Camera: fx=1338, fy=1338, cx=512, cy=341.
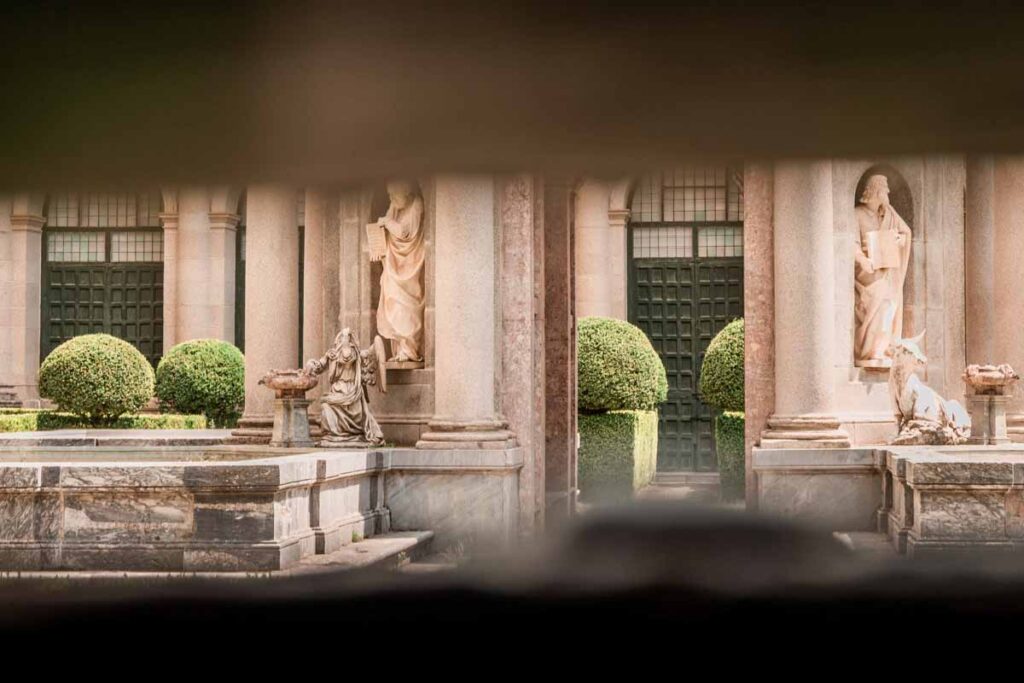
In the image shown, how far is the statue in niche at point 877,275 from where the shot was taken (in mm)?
15875

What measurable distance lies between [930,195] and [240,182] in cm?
1599

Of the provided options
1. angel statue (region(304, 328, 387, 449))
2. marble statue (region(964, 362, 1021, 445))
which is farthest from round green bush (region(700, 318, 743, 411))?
angel statue (region(304, 328, 387, 449))

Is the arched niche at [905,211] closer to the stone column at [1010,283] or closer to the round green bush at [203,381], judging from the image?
the stone column at [1010,283]

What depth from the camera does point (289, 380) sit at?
1420cm

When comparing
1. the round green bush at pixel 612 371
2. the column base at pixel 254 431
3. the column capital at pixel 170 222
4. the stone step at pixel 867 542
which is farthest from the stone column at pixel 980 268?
the column capital at pixel 170 222

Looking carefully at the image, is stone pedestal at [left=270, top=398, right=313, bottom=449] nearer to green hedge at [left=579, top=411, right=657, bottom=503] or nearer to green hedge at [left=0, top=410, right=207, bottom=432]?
green hedge at [left=579, top=411, right=657, bottom=503]

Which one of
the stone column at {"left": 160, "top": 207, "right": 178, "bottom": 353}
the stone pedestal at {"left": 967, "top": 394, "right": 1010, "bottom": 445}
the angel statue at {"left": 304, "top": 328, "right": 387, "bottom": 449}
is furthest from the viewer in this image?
the stone column at {"left": 160, "top": 207, "right": 178, "bottom": 353}

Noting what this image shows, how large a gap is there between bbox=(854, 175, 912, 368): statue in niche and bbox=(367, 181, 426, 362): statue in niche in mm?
5289

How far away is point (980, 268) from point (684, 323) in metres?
12.7

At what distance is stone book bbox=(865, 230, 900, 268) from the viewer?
1590cm

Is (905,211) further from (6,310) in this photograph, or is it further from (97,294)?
(6,310)

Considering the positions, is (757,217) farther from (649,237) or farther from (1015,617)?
(649,237)

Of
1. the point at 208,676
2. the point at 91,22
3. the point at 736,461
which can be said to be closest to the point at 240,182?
the point at 91,22

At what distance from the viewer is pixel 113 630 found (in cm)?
787
